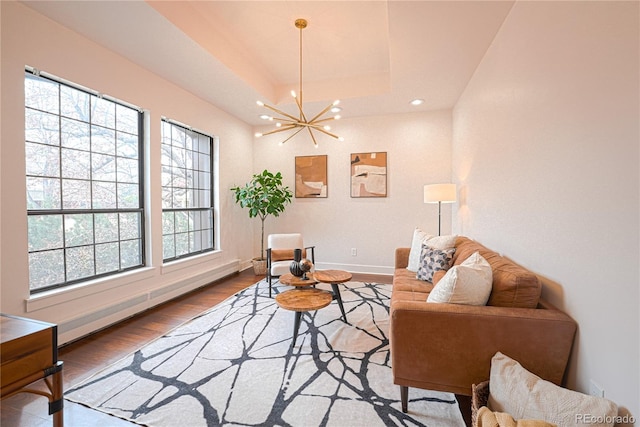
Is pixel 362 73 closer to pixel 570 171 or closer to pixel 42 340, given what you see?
pixel 570 171

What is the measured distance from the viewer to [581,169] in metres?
1.36

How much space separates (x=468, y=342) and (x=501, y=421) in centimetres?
45

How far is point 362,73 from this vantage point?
400 cm

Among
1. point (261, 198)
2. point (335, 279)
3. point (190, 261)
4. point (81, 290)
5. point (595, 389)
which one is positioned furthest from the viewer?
point (261, 198)

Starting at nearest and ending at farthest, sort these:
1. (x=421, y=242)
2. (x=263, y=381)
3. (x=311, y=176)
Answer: (x=263, y=381)
(x=421, y=242)
(x=311, y=176)

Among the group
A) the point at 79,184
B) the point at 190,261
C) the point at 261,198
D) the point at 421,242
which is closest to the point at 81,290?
the point at 79,184

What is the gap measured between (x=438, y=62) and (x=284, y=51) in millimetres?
1840

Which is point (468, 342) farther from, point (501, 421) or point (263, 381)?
point (263, 381)

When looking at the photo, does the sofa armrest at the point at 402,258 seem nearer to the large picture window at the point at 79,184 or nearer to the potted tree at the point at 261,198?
the potted tree at the point at 261,198

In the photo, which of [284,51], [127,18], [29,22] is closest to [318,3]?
[284,51]

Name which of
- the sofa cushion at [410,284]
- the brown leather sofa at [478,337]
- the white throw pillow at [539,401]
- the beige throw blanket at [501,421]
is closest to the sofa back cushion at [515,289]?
the brown leather sofa at [478,337]

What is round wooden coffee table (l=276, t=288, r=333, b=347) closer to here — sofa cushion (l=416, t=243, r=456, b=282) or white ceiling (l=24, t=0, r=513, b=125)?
sofa cushion (l=416, t=243, r=456, b=282)

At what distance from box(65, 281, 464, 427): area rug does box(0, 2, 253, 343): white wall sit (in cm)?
80

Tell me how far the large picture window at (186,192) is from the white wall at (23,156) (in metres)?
0.23
